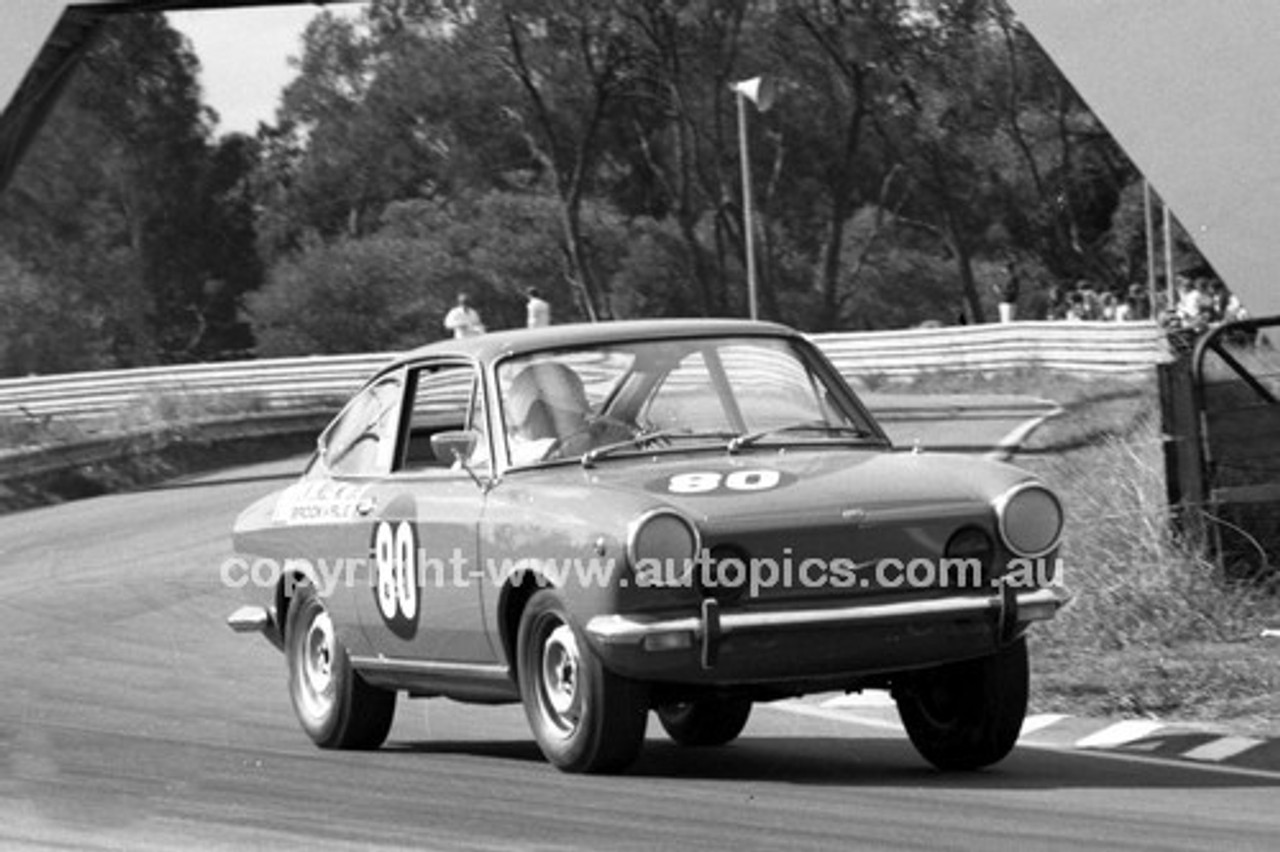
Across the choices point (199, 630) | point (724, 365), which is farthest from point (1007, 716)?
point (199, 630)

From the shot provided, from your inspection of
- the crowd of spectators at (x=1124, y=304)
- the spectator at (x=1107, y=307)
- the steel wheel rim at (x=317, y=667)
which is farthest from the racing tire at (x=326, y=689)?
the spectator at (x=1107, y=307)

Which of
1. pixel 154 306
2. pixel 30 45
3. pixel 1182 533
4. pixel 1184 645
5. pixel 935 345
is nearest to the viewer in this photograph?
pixel 1184 645

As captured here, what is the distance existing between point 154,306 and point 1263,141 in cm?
3962

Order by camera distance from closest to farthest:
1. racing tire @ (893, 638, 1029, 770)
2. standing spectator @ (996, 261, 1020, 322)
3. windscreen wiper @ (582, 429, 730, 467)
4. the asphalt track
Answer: the asphalt track → racing tire @ (893, 638, 1029, 770) → windscreen wiper @ (582, 429, 730, 467) → standing spectator @ (996, 261, 1020, 322)

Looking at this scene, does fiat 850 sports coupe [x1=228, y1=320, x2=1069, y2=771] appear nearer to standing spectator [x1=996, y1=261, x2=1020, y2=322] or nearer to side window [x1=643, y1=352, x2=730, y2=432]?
side window [x1=643, y1=352, x2=730, y2=432]

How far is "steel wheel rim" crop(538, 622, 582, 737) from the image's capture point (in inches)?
297

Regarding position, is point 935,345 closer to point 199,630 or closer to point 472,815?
point 199,630

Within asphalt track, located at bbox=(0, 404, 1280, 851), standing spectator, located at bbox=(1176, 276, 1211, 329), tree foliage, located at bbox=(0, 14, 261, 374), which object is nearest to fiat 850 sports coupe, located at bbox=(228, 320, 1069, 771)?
asphalt track, located at bbox=(0, 404, 1280, 851)

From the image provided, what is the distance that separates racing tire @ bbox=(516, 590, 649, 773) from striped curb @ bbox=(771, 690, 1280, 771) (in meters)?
1.84

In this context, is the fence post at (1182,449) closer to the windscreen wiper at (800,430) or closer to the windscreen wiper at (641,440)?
the windscreen wiper at (800,430)

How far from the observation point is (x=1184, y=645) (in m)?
10.9

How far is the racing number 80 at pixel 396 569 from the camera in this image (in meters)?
8.49

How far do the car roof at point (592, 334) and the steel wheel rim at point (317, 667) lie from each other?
1.20m

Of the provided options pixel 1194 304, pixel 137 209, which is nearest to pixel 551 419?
pixel 1194 304
